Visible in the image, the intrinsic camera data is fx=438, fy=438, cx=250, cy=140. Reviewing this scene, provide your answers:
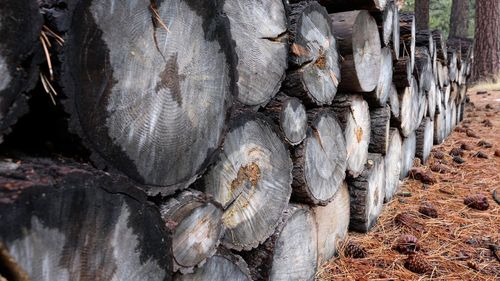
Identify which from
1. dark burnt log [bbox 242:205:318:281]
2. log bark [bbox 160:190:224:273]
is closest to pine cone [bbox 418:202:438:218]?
dark burnt log [bbox 242:205:318:281]

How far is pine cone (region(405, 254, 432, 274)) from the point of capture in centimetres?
214

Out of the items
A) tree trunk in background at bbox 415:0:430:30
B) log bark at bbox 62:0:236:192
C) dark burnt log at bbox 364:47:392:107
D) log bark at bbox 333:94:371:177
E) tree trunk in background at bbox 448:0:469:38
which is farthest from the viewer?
tree trunk in background at bbox 448:0:469:38

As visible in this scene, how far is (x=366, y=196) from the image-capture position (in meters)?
2.47

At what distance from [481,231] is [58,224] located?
8.49 feet

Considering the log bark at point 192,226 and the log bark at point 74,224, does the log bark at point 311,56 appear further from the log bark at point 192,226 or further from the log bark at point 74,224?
the log bark at point 74,224

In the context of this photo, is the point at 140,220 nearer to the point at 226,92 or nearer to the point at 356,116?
the point at 226,92

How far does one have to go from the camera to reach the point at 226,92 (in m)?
1.26

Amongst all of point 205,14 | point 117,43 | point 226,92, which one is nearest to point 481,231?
point 226,92

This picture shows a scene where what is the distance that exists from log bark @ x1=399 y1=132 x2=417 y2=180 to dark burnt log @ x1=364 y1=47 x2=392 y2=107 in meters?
0.87

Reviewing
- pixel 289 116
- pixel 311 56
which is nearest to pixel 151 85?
pixel 289 116

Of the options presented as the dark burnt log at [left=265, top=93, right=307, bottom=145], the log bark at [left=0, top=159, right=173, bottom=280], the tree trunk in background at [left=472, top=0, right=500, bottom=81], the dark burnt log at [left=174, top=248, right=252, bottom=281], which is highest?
the log bark at [left=0, top=159, right=173, bottom=280]

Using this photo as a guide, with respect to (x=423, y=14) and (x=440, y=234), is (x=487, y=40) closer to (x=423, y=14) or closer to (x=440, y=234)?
(x=423, y=14)

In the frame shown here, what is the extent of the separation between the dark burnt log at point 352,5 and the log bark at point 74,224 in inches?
70.8

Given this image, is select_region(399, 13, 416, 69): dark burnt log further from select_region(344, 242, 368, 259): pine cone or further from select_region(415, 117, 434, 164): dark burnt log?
select_region(344, 242, 368, 259): pine cone
